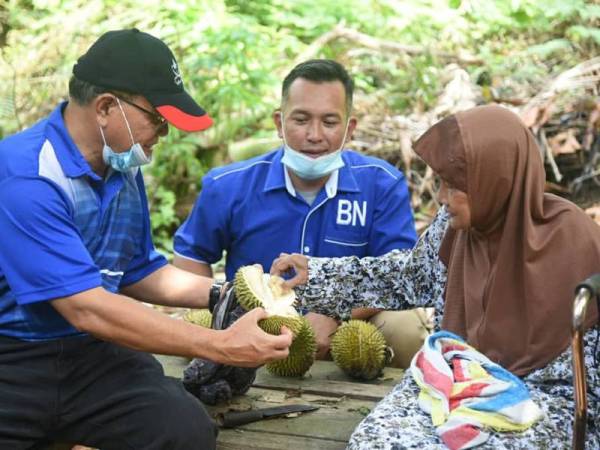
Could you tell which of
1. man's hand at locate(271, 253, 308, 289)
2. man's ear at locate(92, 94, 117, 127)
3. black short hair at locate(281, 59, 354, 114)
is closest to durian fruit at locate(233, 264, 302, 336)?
man's hand at locate(271, 253, 308, 289)

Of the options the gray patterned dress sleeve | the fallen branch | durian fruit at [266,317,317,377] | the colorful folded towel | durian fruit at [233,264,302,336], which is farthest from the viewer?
the fallen branch

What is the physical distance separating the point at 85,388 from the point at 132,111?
91cm

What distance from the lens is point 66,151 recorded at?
2.55 m

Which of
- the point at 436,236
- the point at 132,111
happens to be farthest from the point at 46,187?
the point at 436,236

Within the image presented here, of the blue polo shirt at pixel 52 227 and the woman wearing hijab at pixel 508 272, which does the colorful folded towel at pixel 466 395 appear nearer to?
the woman wearing hijab at pixel 508 272

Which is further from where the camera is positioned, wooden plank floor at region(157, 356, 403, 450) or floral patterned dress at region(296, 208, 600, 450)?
wooden plank floor at region(157, 356, 403, 450)

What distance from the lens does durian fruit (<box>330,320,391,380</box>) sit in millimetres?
3260

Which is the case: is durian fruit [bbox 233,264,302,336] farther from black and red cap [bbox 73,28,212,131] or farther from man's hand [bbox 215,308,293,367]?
black and red cap [bbox 73,28,212,131]

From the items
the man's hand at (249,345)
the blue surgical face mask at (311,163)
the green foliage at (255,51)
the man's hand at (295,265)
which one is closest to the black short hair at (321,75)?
the blue surgical face mask at (311,163)

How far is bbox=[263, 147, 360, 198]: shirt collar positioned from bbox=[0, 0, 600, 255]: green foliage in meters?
2.94

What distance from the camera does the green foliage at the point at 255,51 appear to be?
684 cm

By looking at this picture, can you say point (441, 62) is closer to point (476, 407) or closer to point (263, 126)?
point (263, 126)

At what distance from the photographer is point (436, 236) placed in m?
2.96

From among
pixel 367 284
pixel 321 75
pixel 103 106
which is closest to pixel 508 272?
pixel 367 284
